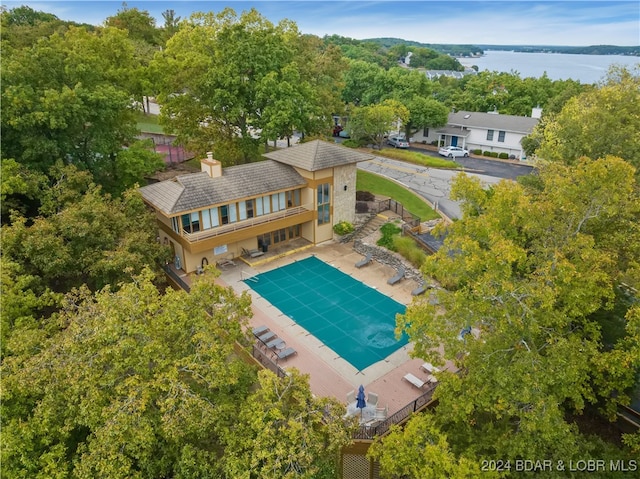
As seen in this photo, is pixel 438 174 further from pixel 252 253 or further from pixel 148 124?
pixel 148 124

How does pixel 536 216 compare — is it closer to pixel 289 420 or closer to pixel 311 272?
pixel 289 420

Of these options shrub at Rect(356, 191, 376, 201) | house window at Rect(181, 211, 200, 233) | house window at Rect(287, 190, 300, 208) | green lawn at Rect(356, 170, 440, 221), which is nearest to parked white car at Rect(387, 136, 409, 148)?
green lawn at Rect(356, 170, 440, 221)

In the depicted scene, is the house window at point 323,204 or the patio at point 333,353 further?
the house window at point 323,204

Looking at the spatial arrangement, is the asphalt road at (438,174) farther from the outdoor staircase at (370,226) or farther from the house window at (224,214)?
the house window at (224,214)

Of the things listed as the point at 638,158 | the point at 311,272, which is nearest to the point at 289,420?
the point at 311,272

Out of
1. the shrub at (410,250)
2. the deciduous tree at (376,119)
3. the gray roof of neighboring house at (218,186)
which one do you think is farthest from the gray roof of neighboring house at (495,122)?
the gray roof of neighboring house at (218,186)

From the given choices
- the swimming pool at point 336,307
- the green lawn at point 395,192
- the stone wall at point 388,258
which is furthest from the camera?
the green lawn at point 395,192

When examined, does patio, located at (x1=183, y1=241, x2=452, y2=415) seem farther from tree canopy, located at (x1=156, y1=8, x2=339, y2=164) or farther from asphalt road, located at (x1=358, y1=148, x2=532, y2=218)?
asphalt road, located at (x1=358, y1=148, x2=532, y2=218)

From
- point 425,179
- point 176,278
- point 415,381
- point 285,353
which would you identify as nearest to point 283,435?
point 285,353
